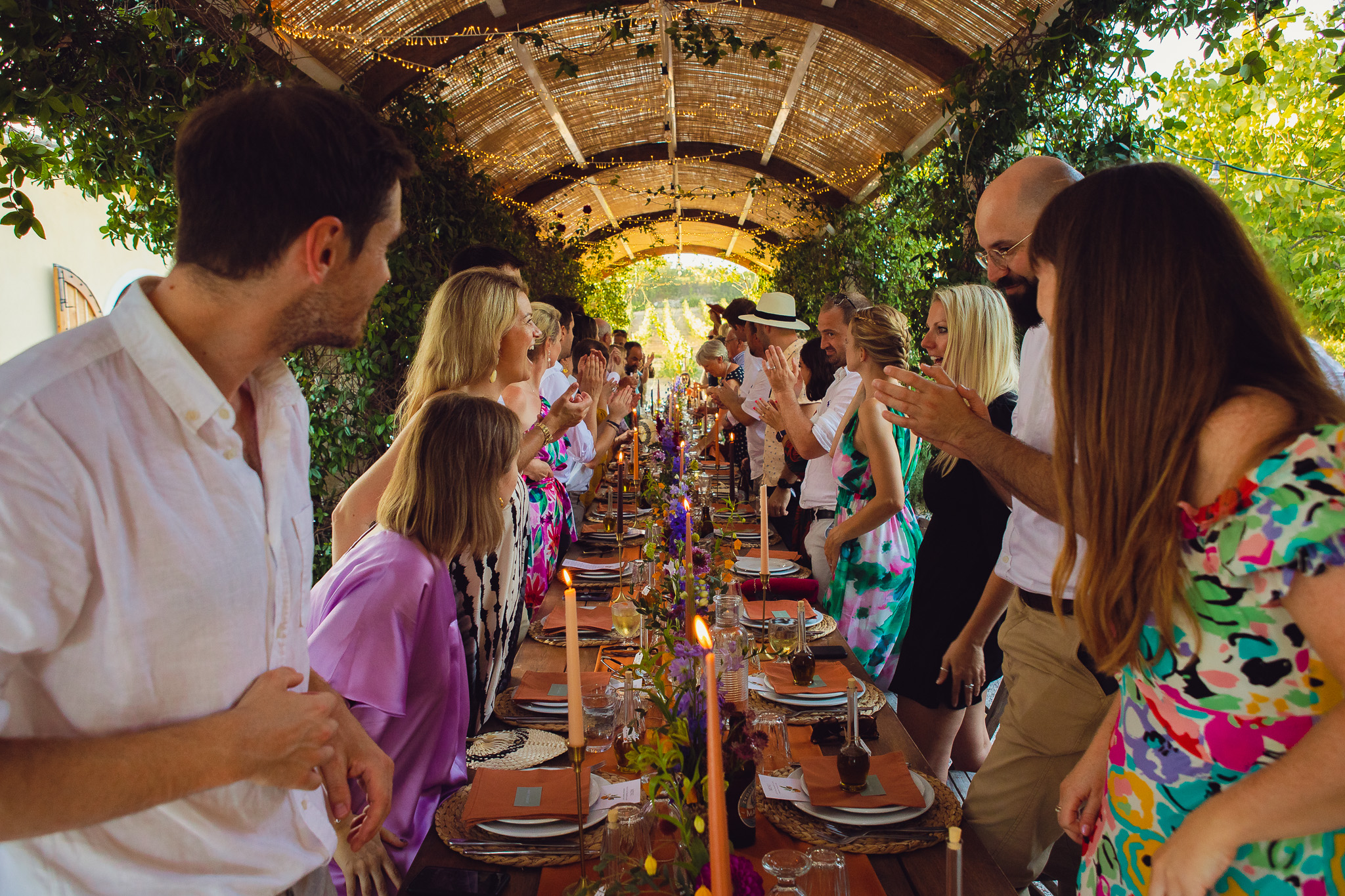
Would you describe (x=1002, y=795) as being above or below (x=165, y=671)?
below

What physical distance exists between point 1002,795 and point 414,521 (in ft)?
4.78

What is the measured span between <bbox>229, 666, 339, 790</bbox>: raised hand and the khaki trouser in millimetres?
1277

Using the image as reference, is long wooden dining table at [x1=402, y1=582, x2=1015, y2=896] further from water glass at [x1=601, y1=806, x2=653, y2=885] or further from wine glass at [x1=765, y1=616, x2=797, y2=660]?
wine glass at [x1=765, y1=616, x2=797, y2=660]

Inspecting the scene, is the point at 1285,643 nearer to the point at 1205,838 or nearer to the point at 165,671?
the point at 1205,838

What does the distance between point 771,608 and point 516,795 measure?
129 centimetres

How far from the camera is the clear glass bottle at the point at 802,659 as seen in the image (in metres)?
2.09

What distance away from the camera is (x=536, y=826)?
1.43m

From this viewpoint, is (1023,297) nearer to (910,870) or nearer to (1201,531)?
(1201,531)

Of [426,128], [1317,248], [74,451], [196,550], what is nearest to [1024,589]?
[196,550]

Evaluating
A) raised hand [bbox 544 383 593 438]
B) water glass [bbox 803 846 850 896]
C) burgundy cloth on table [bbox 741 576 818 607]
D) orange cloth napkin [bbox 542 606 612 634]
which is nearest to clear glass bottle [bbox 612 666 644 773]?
water glass [bbox 803 846 850 896]

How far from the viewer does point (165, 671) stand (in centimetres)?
92

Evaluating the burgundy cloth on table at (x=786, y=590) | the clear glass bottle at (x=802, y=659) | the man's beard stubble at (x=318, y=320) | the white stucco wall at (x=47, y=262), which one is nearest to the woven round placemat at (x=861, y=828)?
the clear glass bottle at (x=802, y=659)

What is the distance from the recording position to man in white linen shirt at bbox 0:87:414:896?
0.82 metres

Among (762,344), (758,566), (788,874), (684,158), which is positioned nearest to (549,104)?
(684,158)
